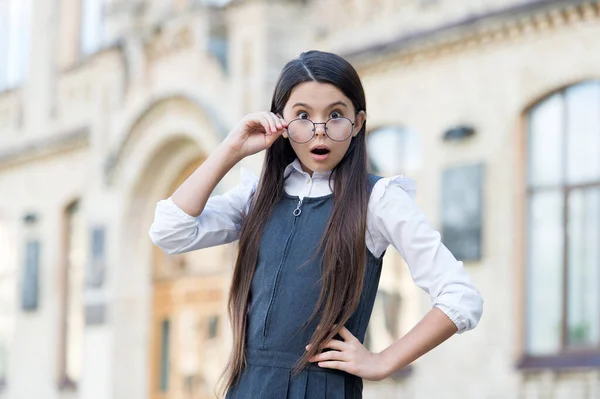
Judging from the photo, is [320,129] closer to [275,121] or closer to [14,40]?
[275,121]

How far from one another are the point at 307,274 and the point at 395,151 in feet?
31.1

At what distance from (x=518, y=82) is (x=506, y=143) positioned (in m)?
0.56

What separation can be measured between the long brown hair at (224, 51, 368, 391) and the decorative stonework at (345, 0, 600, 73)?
25.1ft

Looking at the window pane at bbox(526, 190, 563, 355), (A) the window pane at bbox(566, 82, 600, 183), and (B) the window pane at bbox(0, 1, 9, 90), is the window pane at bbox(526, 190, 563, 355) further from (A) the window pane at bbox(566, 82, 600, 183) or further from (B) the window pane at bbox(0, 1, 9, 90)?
(B) the window pane at bbox(0, 1, 9, 90)

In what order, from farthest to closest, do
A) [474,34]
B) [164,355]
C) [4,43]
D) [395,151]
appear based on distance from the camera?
[4,43] → [164,355] → [395,151] → [474,34]

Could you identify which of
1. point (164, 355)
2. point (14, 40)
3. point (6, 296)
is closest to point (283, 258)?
point (164, 355)

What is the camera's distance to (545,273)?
36.6ft

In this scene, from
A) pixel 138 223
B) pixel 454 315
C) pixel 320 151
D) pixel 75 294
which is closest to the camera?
pixel 454 315

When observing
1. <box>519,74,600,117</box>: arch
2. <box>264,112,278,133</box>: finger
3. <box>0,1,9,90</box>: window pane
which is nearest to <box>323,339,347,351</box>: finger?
<box>264,112,278,133</box>: finger

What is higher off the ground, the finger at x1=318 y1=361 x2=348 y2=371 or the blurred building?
the blurred building

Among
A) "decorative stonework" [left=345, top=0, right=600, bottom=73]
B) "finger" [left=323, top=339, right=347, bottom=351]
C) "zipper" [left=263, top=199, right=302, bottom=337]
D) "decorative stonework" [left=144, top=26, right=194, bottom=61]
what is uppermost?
"decorative stonework" [left=144, top=26, right=194, bottom=61]

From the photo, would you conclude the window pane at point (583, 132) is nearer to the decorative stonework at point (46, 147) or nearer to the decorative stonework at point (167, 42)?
the decorative stonework at point (167, 42)

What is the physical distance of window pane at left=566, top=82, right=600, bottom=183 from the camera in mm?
10789

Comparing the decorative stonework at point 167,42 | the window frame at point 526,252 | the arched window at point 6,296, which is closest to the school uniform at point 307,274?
the window frame at point 526,252
